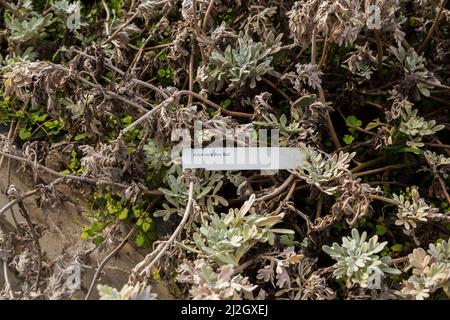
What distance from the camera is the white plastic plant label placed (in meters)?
2.02

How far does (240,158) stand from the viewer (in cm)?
204

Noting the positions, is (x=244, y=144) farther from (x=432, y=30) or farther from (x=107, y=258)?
(x=432, y=30)

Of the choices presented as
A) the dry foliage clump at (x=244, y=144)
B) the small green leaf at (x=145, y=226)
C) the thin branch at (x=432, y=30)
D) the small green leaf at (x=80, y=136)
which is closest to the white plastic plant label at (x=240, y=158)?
the dry foliage clump at (x=244, y=144)

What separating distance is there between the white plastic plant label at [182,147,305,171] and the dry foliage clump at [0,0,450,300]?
0.03 meters

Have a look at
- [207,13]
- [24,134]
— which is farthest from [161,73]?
[24,134]

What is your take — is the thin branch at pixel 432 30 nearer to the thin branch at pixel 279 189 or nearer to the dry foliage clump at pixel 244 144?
the dry foliage clump at pixel 244 144

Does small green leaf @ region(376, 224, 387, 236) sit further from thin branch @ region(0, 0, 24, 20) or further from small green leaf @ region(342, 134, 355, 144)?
thin branch @ region(0, 0, 24, 20)

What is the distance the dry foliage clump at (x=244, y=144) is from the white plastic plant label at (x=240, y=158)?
33mm

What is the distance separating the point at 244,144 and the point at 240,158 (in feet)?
0.28

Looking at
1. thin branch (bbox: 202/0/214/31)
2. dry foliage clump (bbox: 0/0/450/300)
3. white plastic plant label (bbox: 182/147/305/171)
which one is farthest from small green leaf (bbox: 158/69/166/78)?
white plastic plant label (bbox: 182/147/305/171)

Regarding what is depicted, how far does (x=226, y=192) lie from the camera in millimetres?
2186

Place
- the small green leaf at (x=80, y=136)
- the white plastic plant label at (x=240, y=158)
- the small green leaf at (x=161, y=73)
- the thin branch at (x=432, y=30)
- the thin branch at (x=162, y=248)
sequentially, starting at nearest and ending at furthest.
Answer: the thin branch at (x=162, y=248)
the white plastic plant label at (x=240, y=158)
the thin branch at (x=432, y=30)
the small green leaf at (x=80, y=136)
the small green leaf at (x=161, y=73)

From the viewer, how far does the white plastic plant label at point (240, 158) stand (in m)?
2.02
